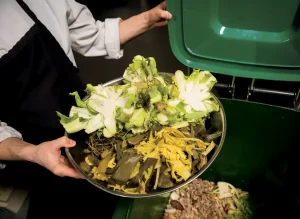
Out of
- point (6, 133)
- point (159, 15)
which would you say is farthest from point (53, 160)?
point (159, 15)

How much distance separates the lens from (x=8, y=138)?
801 millimetres

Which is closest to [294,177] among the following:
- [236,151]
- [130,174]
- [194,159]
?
[236,151]

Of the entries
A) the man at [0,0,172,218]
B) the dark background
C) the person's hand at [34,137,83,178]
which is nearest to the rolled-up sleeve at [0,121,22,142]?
the man at [0,0,172,218]

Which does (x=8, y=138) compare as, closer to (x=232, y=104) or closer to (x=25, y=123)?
(x=25, y=123)

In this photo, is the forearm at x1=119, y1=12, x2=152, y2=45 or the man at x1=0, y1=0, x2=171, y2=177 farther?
the forearm at x1=119, y1=12, x2=152, y2=45

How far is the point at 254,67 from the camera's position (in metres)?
0.90

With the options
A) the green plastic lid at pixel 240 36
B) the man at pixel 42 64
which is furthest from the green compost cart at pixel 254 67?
the man at pixel 42 64

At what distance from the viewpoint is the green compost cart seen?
2.74 ft

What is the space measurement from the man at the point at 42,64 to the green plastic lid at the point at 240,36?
8cm

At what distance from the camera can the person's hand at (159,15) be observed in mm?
886

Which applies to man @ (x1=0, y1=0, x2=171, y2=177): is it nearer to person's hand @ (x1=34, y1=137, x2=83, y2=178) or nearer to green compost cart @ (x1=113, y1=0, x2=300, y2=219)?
person's hand @ (x1=34, y1=137, x2=83, y2=178)

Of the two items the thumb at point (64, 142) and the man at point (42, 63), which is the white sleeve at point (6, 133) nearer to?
the man at point (42, 63)

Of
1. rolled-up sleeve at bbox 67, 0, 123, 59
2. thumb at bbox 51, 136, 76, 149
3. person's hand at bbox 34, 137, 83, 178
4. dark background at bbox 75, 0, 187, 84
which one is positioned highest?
rolled-up sleeve at bbox 67, 0, 123, 59

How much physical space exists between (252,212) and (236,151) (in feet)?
0.74
